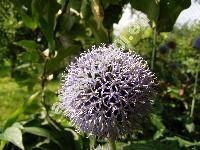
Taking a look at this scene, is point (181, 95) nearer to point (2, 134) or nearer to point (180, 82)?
point (180, 82)

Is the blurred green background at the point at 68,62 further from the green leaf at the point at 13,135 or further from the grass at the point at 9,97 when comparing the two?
the grass at the point at 9,97

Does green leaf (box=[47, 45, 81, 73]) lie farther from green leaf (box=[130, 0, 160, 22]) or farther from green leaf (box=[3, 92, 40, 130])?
green leaf (box=[130, 0, 160, 22])

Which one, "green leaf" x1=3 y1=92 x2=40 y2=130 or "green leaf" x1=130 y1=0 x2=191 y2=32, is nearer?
"green leaf" x1=130 y1=0 x2=191 y2=32

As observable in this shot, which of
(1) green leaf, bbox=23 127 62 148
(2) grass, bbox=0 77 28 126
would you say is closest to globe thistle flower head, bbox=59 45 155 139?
(1) green leaf, bbox=23 127 62 148

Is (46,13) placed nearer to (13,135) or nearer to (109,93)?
(13,135)

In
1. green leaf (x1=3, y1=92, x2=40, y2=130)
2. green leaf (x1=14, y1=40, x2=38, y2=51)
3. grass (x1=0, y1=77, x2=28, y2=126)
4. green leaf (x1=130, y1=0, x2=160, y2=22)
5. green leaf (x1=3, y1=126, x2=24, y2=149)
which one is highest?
grass (x1=0, y1=77, x2=28, y2=126)

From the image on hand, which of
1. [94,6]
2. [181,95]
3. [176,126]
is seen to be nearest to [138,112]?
[94,6]

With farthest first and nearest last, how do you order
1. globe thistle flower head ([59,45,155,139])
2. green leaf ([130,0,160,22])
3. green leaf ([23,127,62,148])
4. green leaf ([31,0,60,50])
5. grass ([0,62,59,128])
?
grass ([0,62,59,128])
green leaf ([23,127,62,148])
green leaf ([31,0,60,50])
green leaf ([130,0,160,22])
globe thistle flower head ([59,45,155,139])
